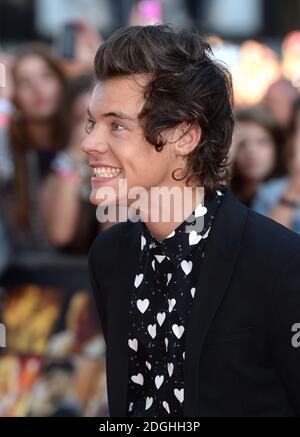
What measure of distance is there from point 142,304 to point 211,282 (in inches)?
10.9

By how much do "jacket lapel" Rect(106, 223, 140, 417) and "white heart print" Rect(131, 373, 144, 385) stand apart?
0.08 feet

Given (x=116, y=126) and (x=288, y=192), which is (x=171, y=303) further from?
(x=288, y=192)

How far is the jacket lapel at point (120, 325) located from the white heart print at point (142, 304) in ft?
0.18

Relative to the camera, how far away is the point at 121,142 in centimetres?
263

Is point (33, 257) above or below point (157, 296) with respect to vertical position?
above

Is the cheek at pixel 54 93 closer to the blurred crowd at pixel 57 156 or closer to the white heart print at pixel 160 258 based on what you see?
the blurred crowd at pixel 57 156

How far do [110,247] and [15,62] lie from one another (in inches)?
114

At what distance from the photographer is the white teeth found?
266cm

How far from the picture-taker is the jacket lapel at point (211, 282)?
2.46m

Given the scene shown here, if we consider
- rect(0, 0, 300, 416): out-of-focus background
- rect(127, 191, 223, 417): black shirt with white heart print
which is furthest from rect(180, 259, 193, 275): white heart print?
rect(0, 0, 300, 416): out-of-focus background

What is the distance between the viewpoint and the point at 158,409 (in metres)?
2.57

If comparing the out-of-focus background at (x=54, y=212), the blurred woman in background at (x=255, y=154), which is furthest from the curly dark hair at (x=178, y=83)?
the blurred woman in background at (x=255, y=154)
